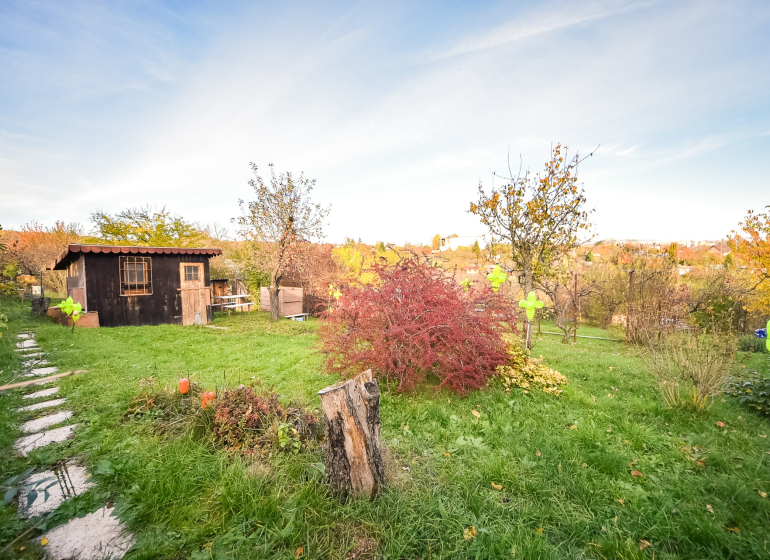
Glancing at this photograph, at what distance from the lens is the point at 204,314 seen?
1120 cm

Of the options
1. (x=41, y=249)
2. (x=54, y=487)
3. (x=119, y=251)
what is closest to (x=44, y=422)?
(x=54, y=487)

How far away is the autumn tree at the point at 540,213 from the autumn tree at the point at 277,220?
24.4ft

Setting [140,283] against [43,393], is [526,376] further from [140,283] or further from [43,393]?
[140,283]

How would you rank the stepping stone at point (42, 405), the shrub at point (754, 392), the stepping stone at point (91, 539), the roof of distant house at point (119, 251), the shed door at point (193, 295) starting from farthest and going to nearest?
the shed door at point (193, 295) → the roof of distant house at point (119, 251) → the shrub at point (754, 392) → the stepping stone at point (42, 405) → the stepping stone at point (91, 539)

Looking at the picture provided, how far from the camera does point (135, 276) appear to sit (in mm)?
10148

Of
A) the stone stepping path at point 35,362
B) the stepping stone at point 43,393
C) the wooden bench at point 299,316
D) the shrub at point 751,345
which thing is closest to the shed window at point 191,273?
the wooden bench at point 299,316

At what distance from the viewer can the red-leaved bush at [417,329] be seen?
Result: 386cm

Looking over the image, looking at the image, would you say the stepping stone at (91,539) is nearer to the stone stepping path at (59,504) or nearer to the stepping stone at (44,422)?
the stone stepping path at (59,504)

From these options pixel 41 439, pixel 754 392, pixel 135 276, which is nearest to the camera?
pixel 41 439

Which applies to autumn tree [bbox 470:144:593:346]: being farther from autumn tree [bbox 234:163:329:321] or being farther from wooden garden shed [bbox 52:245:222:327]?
wooden garden shed [bbox 52:245:222:327]

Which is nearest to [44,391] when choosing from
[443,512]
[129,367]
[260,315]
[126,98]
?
[129,367]

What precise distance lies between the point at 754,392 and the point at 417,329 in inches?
171

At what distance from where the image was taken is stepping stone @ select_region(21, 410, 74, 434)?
9.56ft

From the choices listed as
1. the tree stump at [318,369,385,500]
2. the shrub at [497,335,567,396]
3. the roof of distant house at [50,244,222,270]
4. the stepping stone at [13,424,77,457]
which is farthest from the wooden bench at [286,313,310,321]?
the tree stump at [318,369,385,500]
